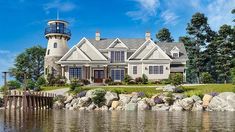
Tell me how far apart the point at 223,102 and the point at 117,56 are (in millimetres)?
25322

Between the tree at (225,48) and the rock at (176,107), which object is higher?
the tree at (225,48)

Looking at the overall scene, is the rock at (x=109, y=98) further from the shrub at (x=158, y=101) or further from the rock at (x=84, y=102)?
the shrub at (x=158, y=101)

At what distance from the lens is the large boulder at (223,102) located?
1457 inches

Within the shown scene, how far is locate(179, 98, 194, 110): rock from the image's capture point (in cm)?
3806

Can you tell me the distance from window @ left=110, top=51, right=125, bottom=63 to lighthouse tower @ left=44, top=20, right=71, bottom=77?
8494mm

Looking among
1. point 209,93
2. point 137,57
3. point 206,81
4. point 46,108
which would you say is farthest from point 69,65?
point 209,93

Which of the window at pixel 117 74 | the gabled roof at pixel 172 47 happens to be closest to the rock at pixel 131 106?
the window at pixel 117 74

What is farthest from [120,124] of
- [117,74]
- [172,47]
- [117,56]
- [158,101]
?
[172,47]

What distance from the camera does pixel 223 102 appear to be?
3747 centimetres

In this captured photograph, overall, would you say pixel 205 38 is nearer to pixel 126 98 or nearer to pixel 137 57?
pixel 137 57

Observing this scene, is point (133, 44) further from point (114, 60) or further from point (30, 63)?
point (30, 63)

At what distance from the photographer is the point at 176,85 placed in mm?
47062

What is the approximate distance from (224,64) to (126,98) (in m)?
25.7

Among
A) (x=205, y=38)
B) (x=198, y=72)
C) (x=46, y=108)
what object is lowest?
(x=46, y=108)
